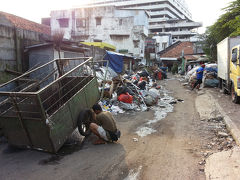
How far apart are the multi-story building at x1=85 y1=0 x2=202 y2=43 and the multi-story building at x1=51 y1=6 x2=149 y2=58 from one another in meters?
26.8

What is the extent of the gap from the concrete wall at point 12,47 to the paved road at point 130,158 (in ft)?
9.00

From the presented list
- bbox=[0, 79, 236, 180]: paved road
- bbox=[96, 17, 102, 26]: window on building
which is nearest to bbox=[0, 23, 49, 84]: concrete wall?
bbox=[0, 79, 236, 180]: paved road

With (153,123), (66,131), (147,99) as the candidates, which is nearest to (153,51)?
(147,99)

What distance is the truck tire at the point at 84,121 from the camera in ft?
14.3

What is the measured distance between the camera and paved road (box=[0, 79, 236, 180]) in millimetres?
3256

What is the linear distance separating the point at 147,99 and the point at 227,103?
3042mm

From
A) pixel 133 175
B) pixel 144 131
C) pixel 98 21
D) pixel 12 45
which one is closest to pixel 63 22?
pixel 98 21

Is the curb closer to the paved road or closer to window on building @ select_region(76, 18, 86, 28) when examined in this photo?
the paved road

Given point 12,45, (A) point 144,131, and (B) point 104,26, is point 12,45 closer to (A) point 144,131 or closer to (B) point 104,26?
(A) point 144,131

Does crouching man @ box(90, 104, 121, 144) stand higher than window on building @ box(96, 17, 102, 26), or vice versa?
window on building @ box(96, 17, 102, 26)

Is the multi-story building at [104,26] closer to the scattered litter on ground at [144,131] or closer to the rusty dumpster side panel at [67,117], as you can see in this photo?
the scattered litter on ground at [144,131]

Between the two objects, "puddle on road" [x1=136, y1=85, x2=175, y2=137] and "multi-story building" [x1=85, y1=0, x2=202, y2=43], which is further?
"multi-story building" [x1=85, y1=0, x2=202, y2=43]

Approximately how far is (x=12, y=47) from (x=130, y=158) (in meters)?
5.42

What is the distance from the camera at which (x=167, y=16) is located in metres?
64.6
